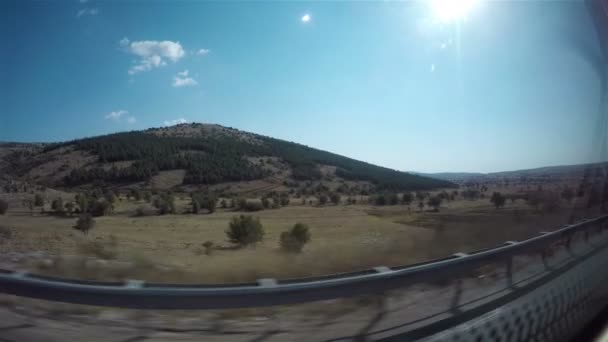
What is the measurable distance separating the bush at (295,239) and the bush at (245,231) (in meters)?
1.48

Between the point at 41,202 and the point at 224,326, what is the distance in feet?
44.6

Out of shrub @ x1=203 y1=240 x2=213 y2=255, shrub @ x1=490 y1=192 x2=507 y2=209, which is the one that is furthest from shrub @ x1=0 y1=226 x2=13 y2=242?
shrub @ x1=490 y1=192 x2=507 y2=209

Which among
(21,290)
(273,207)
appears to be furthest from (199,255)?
(273,207)

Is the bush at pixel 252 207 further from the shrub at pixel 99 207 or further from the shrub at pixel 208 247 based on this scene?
the shrub at pixel 208 247

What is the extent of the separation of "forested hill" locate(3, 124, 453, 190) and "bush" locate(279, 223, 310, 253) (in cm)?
1856

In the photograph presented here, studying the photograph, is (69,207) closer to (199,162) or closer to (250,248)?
(250,248)

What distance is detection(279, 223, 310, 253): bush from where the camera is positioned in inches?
361

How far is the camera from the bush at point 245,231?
1134cm

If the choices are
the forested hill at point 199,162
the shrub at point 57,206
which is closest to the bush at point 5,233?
the shrub at point 57,206

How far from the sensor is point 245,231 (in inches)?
456

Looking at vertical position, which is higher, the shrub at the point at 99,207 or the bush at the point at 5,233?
the shrub at the point at 99,207

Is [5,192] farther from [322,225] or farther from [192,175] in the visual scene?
[192,175]

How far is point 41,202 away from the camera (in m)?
13.8

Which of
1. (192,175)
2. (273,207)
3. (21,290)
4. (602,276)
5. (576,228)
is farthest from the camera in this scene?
(192,175)
